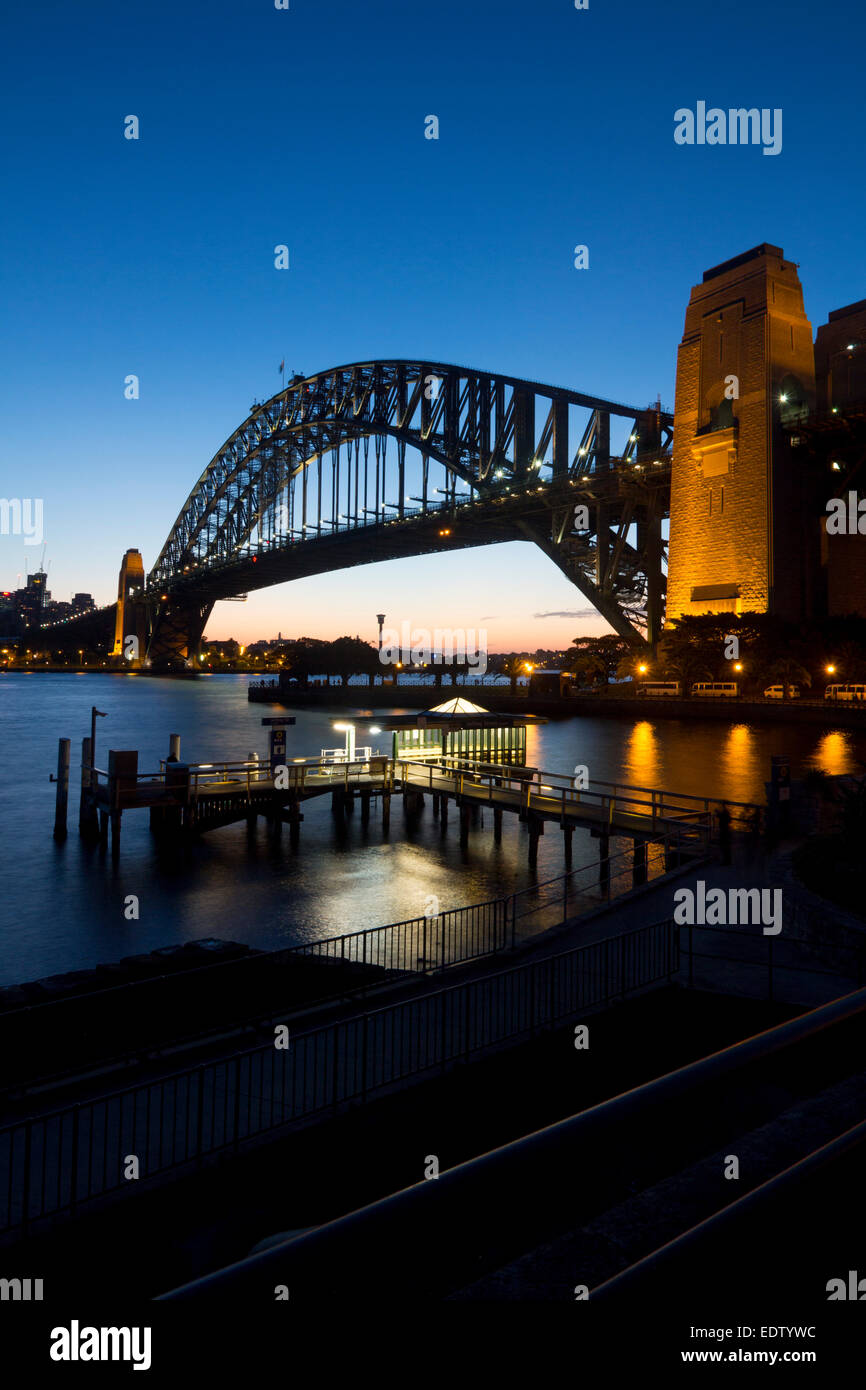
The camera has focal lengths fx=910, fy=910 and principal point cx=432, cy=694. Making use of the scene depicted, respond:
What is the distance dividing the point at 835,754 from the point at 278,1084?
41021 millimetres

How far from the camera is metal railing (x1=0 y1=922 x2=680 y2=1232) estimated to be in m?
7.00

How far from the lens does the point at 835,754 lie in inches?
1734

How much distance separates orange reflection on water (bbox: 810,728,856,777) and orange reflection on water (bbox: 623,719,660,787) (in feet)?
23.4

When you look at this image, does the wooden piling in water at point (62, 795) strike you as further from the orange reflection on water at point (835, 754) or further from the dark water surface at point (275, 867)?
the orange reflection on water at point (835, 754)

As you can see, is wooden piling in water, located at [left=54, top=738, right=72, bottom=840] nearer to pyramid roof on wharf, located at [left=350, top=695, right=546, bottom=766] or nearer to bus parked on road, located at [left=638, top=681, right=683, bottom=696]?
pyramid roof on wharf, located at [left=350, top=695, right=546, bottom=766]

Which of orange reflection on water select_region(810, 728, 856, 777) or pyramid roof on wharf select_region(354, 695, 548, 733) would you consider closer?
pyramid roof on wharf select_region(354, 695, 548, 733)

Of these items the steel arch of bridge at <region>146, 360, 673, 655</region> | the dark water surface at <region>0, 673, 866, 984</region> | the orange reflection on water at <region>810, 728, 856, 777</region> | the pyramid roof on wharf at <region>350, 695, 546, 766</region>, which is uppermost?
the steel arch of bridge at <region>146, 360, 673, 655</region>

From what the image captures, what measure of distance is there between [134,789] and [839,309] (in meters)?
59.8

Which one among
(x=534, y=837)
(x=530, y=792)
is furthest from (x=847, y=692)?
(x=530, y=792)

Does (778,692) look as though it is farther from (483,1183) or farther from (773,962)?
(483,1183)

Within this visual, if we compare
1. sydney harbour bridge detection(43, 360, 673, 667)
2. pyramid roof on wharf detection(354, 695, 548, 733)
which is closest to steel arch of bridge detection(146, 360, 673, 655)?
sydney harbour bridge detection(43, 360, 673, 667)

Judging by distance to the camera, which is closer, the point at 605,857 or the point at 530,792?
the point at 605,857
